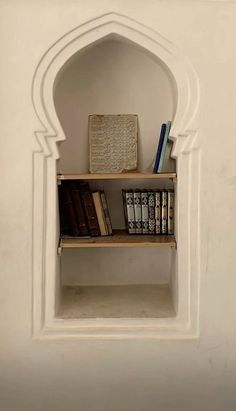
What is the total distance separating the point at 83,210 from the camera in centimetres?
229

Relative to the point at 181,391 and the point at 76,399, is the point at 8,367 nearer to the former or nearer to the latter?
the point at 76,399

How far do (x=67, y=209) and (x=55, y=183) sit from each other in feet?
0.85

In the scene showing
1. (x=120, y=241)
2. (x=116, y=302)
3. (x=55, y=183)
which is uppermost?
(x=55, y=183)

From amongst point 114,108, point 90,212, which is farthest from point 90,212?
point 114,108

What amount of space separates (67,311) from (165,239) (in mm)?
646

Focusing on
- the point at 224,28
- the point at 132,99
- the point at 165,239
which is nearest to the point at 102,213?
the point at 165,239

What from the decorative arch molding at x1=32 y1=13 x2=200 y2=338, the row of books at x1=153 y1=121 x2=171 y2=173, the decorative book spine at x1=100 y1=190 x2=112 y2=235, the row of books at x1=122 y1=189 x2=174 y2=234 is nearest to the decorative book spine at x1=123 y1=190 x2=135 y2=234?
the row of books at x1=122 y1=189 x2=174 y2=234

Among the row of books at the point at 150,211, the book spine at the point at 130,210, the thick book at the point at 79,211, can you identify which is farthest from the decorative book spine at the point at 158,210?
the thick book at the point at 79,211

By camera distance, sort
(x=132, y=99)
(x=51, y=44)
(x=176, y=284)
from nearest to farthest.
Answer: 1. (x=51, y=44)
2. (x=176, y=284)
3. (x=132, y=99)

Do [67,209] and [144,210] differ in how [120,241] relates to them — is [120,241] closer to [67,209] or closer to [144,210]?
[144,210]

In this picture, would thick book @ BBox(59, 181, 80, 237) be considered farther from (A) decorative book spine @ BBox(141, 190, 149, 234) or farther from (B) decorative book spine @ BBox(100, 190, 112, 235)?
(A) decorative book spine @ BBox(141, 190, 149, 234)

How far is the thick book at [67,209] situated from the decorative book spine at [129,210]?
0.29m

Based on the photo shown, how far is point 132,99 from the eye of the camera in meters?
2.46

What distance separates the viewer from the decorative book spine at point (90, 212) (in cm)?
229
